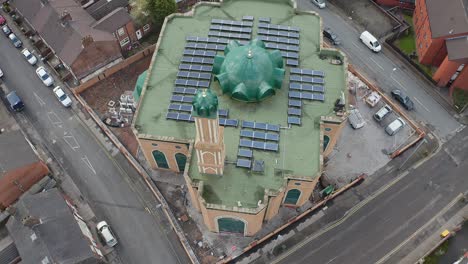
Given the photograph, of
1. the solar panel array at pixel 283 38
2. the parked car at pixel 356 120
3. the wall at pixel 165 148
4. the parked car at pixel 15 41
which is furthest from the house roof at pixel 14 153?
the parked car at pixel 356 120

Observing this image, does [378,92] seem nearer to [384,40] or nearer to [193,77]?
[384,40]

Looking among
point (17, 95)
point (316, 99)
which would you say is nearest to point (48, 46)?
point (17, 95)

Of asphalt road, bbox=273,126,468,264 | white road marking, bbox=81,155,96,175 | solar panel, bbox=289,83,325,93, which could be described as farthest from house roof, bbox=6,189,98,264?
solar panel, bbox=289,83,325,93

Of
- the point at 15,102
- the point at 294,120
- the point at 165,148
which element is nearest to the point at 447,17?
the point at 294,120

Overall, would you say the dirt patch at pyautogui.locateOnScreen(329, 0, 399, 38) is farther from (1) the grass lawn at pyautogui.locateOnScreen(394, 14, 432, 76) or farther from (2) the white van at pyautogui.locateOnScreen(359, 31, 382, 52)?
(2) the white van at pyautogui.locateOnScreen(359, 31, 382, 52)

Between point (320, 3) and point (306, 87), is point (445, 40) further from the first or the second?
point (306, 87)

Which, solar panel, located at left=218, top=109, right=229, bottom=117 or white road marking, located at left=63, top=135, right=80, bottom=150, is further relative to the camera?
white road marking, located at left=63, top=135, right=80, bottom=150

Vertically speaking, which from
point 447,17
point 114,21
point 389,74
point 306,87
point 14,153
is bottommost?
point 389,74

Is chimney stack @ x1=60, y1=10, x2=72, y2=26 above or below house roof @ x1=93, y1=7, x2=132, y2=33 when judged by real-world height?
above
